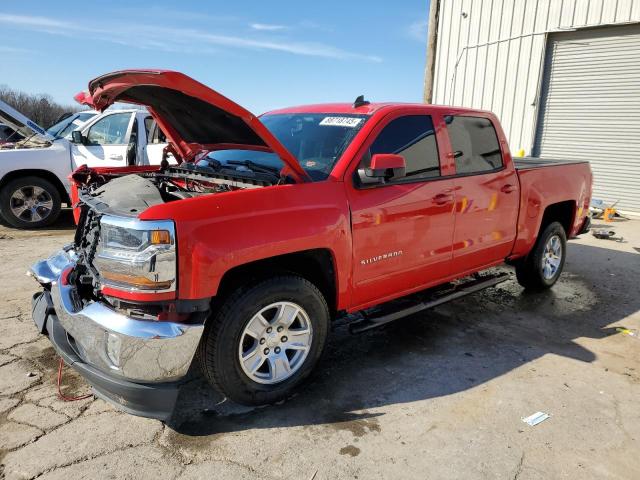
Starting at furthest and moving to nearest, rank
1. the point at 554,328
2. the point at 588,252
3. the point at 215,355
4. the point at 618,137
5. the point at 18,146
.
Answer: the point at 618,137 → the point at 18,146 → the point at 588,252 → the point at 554,328 → the point at 215,355

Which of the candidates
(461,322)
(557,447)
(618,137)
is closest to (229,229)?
(557,447)

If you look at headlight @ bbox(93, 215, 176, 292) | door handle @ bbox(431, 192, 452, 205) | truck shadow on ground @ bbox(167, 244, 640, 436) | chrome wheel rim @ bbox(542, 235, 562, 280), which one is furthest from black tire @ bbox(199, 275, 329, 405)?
chrome wheel rim @ bbox(542, 235, 562, 280)

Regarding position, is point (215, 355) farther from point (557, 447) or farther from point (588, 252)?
point (588, 252)

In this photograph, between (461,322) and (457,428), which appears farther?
(461,322)

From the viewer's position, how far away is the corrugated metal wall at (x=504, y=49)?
11039 mm

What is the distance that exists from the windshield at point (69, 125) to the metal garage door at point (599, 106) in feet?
33.7

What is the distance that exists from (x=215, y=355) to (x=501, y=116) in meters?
11.6

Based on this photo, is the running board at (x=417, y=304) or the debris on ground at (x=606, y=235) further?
the debris on ground at (x=606, y=235)

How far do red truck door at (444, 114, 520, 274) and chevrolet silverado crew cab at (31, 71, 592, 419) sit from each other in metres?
0.02

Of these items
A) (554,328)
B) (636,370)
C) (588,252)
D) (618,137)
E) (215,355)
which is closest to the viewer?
(215,355)

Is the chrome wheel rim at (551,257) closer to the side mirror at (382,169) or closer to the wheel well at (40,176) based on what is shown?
the side mirror at (382,169)

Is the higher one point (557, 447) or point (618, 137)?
point (618, 137)

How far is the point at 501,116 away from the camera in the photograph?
40.7 feet

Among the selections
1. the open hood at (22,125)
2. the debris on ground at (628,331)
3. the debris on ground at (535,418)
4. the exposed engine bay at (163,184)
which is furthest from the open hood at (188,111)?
the open hood at (22,125)
